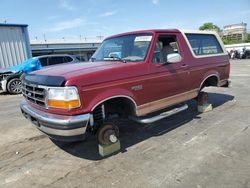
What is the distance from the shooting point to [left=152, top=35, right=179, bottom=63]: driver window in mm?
4706

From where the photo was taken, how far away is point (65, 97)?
3.43 metres

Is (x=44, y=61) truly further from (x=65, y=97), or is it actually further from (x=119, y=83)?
(x=65, y=97)

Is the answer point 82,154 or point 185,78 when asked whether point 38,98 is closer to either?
point 82,154

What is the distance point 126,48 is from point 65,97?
192 cm

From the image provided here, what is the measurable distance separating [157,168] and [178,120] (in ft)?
7.87

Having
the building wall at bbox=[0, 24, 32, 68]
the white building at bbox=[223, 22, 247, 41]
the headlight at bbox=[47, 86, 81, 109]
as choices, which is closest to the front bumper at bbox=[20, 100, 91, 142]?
the headlight at bbox=[47, 86, 81, 109]

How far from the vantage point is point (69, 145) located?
15.2 feet

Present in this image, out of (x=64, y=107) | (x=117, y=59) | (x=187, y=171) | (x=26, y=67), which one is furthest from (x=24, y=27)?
(x=187, y=171)

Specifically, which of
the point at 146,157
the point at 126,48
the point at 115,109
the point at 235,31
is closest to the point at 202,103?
the point at 126,48

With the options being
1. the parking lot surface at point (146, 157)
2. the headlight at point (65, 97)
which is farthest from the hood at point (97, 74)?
the parking lot surface at point (146, 157)

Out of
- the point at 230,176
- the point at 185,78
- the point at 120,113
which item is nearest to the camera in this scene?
the point at 230,176

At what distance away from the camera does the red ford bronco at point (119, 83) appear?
11.5 ft

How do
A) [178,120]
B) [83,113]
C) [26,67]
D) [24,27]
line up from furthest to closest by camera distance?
[24,27]
[26,67]
[178,120]
[83,113]

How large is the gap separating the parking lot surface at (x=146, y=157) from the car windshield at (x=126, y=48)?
159 cm
